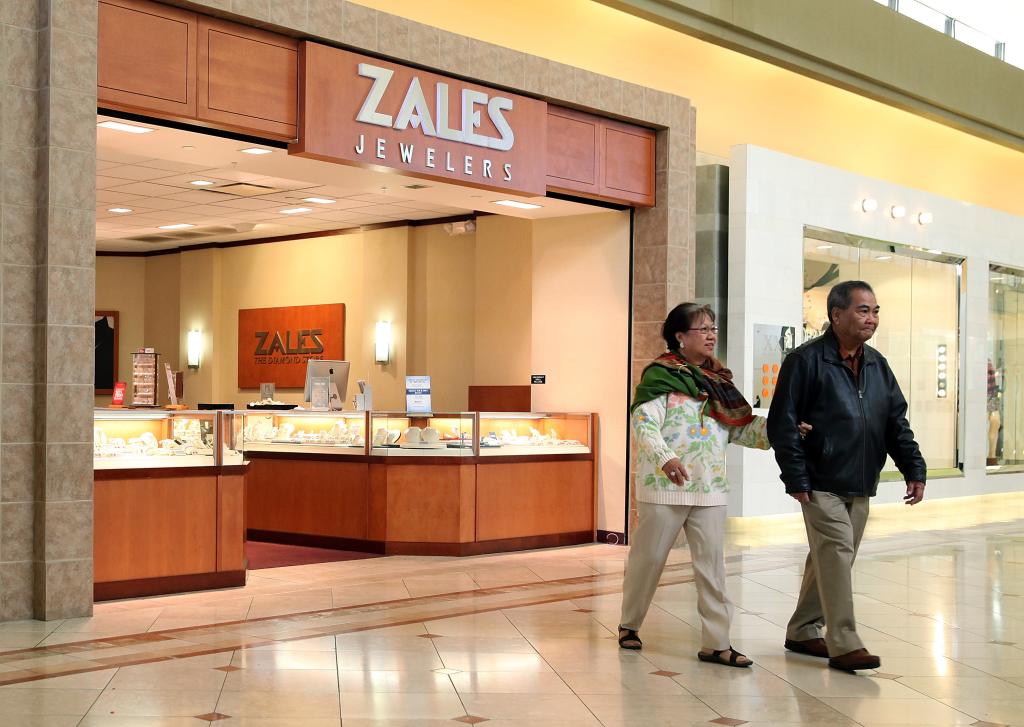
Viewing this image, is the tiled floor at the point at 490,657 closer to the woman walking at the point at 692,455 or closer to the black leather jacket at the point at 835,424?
the woman walking at the point at 692,455

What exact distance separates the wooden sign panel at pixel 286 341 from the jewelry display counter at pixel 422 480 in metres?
4.34

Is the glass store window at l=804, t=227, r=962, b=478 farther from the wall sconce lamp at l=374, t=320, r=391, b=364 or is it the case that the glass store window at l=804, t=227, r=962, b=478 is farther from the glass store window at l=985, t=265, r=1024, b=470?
the wall sconce lamp at l=374, t=320, r=391, b=364

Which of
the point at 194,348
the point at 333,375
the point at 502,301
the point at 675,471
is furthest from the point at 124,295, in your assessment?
the point at 675,471

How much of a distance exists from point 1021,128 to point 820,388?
49.3ft

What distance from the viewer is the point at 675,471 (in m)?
5.24

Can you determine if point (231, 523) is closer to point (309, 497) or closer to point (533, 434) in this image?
point (309, 497)

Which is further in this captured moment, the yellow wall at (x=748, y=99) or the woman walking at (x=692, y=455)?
the yellow wall at (x=748, y=99)

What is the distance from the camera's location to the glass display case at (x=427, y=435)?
9258mm

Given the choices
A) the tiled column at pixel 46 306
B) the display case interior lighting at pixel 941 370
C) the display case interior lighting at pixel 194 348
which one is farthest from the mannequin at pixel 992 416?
the tiled column at pixel 46 306

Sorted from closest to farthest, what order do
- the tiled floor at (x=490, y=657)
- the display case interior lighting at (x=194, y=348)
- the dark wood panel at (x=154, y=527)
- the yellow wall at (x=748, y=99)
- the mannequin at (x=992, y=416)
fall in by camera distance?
1. the tiled floor at (x=490, y=657)
2. the dark wood panel at (x=154, y=527)
3. the yellow wall at (x=748, y=99)
4. the display case interior lighting at (x=194, y=348)
5. the mannequin at (x=992, y=416)

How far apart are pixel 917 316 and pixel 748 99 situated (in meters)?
3.42

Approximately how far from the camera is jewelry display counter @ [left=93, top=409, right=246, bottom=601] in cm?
690

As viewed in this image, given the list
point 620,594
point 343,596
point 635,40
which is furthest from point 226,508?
point 635,40

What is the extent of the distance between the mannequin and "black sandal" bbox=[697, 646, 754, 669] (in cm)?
1232
